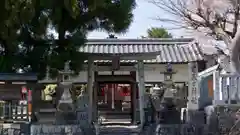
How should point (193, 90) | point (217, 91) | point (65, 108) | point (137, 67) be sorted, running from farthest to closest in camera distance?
1. point (137, 67)
2. point (193, 90)
3. point (65, 108)
4. point (217, 91)

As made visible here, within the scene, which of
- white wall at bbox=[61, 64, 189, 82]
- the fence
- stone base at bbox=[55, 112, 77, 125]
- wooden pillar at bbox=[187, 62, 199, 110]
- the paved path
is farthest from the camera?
white wall at bbox=[61, 64, 189, 82]

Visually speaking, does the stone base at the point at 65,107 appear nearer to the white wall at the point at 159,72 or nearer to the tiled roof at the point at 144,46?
the tiled roof at the point at 144,46

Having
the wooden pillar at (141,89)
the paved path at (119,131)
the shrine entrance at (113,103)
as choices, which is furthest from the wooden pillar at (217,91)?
the shrine entrance at (113,103)

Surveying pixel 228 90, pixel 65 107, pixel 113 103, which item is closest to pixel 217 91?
pixel 228 90

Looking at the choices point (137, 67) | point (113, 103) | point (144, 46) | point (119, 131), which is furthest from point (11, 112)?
point (113, 103)

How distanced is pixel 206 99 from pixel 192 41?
23.7 ft

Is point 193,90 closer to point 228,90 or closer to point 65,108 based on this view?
point 228,90

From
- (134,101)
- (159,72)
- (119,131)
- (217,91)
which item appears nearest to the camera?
(217,91)

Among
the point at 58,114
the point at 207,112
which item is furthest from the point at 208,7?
the point at 58,114

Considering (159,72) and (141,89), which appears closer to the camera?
(141,89)

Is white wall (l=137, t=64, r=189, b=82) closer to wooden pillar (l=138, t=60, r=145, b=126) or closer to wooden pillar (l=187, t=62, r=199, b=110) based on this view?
wooden pillar (l=138, t=60, r=145, b=126)

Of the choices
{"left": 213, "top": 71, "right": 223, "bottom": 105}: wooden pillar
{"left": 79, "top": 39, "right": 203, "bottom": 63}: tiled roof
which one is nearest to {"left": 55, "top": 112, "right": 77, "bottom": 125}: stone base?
{"left": 213, "top": 71, "right": 223, "bottom": 105}: wooden pillar

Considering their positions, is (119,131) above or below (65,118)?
below

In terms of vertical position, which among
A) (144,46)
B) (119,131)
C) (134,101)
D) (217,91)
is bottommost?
(119,131)
